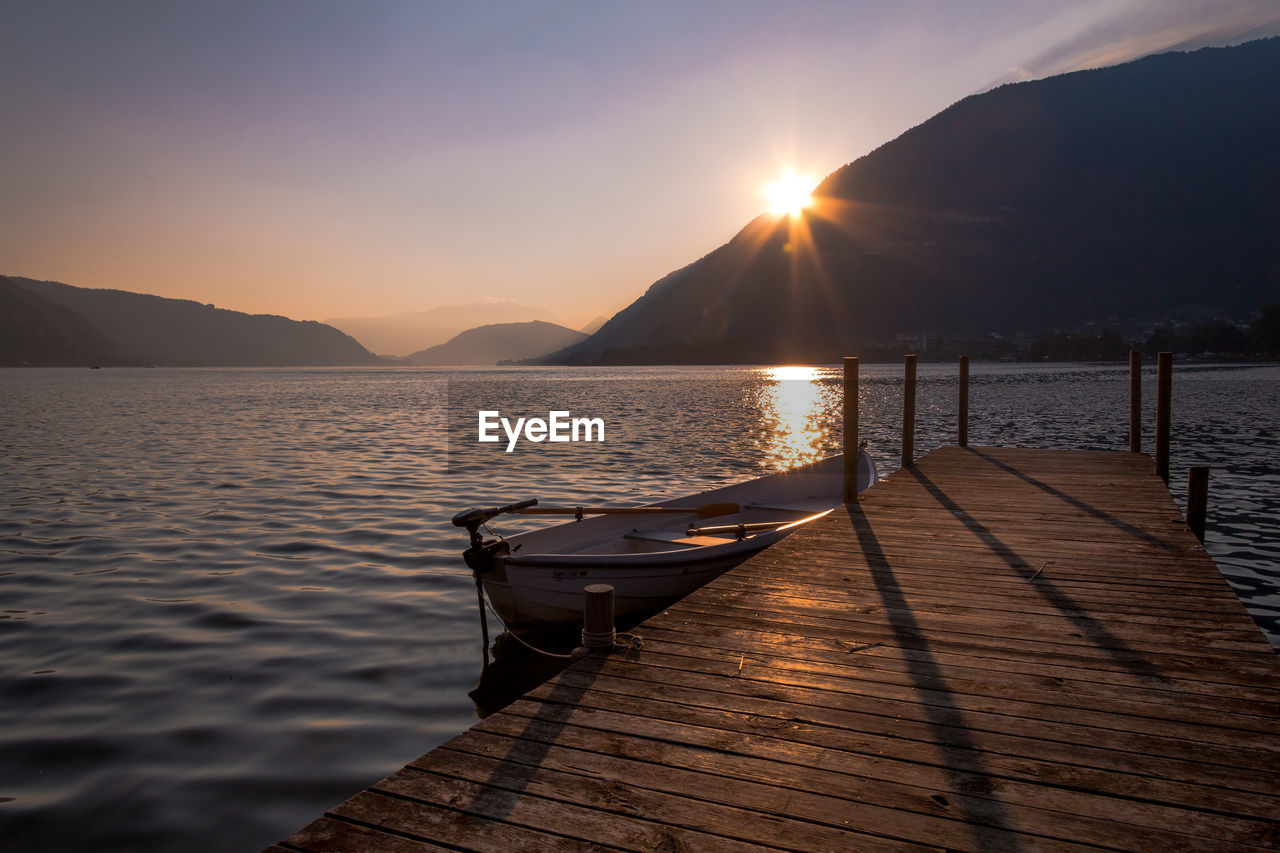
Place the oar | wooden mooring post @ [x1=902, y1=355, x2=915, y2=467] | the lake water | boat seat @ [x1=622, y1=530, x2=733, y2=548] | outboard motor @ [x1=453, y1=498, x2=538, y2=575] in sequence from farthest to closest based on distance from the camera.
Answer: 1. wooden mooring post @ [x1=902, y1=355, x2=915, y2=467]
2. boat seat @ [x1=622, y1=530, x2=733, y2=548]
3. the oar
4. outboard motor @ [x1=453, y1=498, x2=538, y2=575]
5. the lake water

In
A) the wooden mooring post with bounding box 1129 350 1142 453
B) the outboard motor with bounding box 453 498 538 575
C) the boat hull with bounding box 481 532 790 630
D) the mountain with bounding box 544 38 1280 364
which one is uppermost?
the mountain with bounding box 544 38 1280 364

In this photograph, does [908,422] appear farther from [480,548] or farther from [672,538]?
[480,548]

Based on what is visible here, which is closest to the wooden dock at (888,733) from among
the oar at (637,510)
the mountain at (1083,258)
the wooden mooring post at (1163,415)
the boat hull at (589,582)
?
the boat hull at (589,582)

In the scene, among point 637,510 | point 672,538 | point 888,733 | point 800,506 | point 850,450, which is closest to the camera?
point 888,733

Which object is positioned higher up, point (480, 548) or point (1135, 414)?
point (1135, 414)

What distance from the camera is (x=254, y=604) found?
9336mm

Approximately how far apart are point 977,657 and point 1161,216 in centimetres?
22214

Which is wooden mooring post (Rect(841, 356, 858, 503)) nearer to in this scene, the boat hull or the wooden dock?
the boat hull

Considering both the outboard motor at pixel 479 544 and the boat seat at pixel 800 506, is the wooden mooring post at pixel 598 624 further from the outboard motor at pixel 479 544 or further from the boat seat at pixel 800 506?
the boat seat at pixel 800 506

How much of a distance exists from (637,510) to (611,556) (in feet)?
5.07

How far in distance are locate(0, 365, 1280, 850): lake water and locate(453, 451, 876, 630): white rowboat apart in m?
1.00

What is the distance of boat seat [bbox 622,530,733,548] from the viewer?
9.41 meters

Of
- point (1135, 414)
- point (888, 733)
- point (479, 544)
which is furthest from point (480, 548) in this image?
point (1135, 414)

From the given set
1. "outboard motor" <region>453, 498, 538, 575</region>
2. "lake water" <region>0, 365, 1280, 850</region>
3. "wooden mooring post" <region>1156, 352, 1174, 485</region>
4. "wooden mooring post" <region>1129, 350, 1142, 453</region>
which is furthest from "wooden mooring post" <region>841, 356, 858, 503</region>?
"wooden mooring post" <region>1129, 350, 1142, 453</region>
